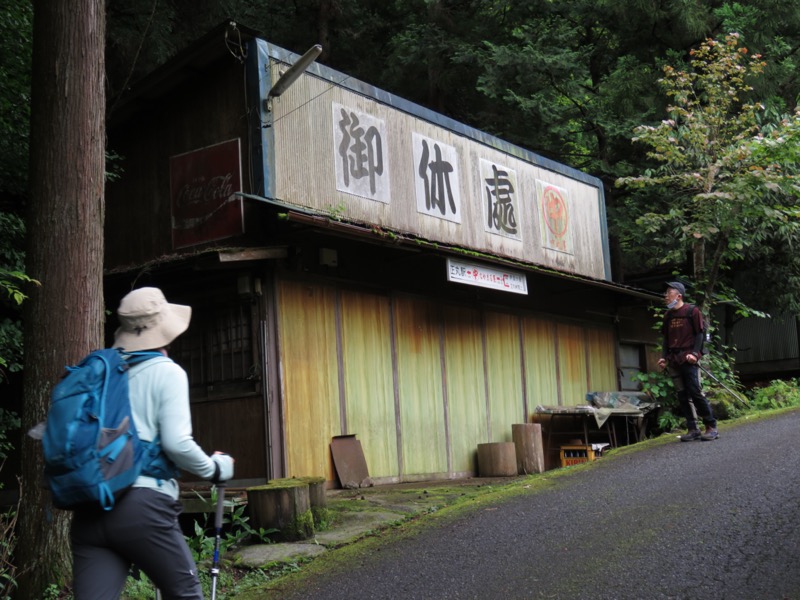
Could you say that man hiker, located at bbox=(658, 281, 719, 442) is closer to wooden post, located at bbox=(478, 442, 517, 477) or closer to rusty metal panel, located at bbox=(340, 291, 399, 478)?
wooden post, located at bbox=(478, 442, 517, 477)

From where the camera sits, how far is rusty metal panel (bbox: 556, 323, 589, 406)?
16.6 m

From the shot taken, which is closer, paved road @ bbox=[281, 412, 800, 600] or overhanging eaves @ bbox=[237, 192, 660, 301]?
paved road @ bbox=[281, 412, 800, 600]

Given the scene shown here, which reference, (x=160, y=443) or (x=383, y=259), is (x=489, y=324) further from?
(x=160, y=443)

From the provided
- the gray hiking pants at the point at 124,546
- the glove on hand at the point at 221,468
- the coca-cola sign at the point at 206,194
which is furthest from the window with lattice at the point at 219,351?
the gray hiking pants at the point at 124,546

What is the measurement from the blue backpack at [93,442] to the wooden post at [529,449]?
34.9ft

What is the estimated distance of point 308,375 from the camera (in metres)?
11.1

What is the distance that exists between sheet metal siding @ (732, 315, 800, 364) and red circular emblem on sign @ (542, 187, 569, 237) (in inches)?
492

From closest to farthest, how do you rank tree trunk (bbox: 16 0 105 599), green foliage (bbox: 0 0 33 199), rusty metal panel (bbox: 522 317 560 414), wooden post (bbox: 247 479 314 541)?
tree trunk (bbox: 16 0 105 599)
wooden post (bbox: 247 479 314 541)
green foliage (bbox: 0 0 33 199)
rusty metal panel (bbox: 522 317 560 414)

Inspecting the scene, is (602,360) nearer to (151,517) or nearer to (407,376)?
(407,376)

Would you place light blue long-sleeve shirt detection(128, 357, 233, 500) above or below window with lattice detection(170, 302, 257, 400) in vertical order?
below

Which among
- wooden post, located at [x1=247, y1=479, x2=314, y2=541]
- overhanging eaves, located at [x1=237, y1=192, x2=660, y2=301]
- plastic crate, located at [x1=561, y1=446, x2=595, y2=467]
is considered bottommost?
→ plastic crate, located at [x1=561, y1=446, x2=595, y2=467]

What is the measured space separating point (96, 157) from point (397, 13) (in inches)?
688

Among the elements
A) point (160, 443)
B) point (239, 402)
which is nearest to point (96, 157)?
point (160, 443)

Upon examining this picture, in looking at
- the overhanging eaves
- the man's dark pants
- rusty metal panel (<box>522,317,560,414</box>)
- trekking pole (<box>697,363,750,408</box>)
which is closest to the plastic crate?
rusty metal panel (<box>522,317,560,414</box>)
